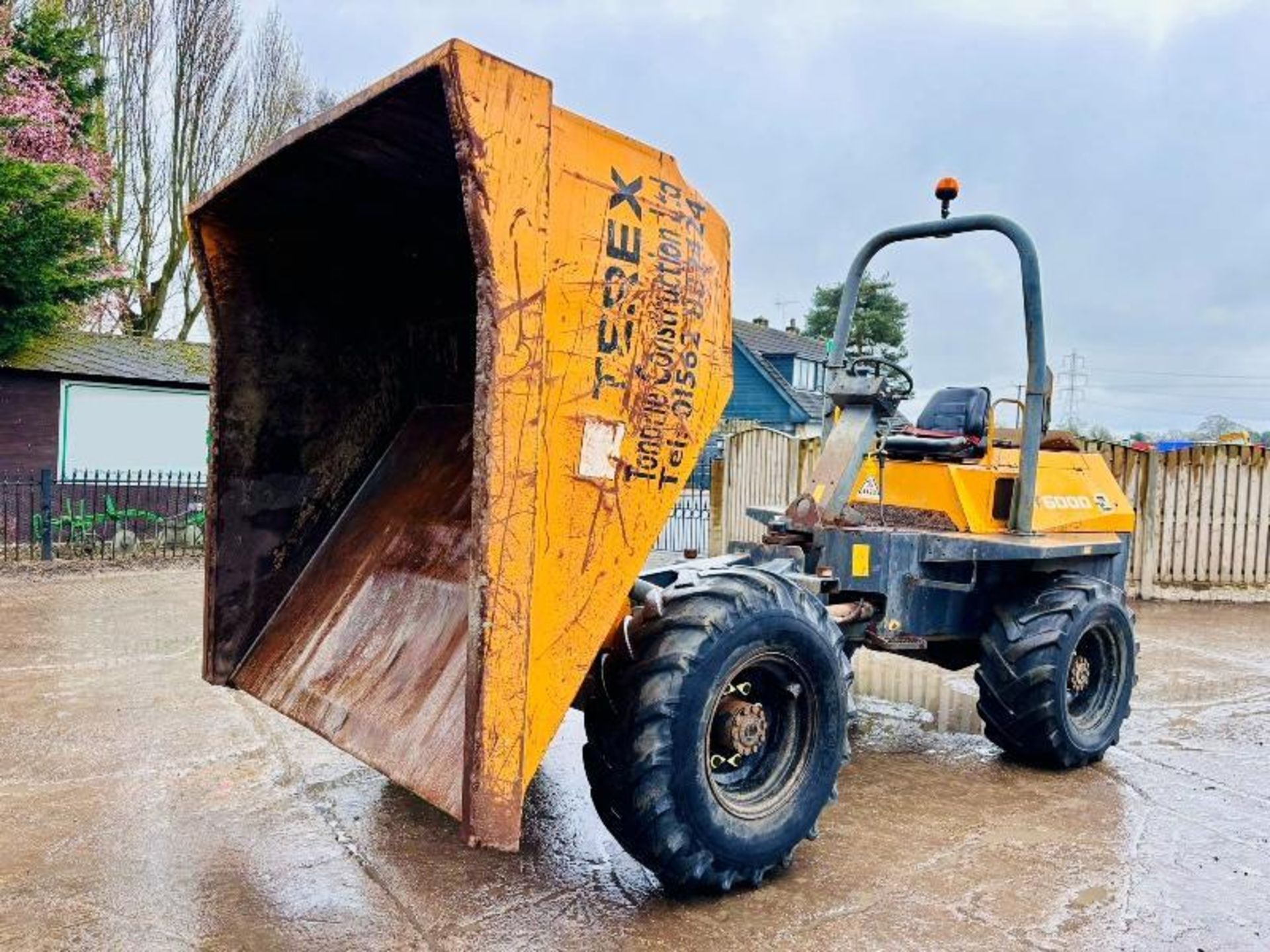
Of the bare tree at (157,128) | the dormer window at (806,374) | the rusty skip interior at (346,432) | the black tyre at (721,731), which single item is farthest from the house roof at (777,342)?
the black tyre at (721,731)

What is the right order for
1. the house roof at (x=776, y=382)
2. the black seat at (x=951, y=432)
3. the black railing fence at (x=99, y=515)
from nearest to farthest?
the black seat at (x=951, y=432), the black railing fence at (x=99, y=515), the house roof at (x=776, y=382)

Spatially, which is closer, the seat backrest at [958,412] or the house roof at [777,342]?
the seat backrest at [958,412]

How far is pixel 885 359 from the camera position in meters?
5.11

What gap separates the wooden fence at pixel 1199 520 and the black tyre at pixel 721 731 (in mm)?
9496

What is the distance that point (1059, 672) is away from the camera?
482 cm

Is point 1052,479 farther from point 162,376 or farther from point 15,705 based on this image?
point 162,376

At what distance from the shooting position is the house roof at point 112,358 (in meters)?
14.5

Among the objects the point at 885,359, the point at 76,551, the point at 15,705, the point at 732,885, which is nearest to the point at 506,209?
the point at 732,885

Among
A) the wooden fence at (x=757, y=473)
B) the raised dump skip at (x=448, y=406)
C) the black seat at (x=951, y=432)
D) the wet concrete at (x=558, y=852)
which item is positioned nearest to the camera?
the raised dump skip at (x=448, y=406)

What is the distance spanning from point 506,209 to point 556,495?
32.1 inches

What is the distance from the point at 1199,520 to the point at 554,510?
36.7 feet

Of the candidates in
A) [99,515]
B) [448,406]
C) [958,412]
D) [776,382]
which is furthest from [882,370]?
[776,382]

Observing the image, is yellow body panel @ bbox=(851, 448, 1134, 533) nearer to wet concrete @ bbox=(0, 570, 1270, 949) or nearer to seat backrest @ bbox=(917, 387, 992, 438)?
seat backrest @ bbox=(917, 387, 992, 438)

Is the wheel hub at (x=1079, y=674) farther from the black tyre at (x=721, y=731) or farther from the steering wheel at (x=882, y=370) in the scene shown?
the black tyre at (x=721, y=731)
